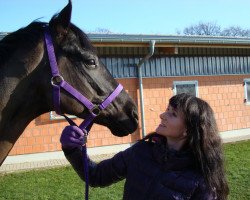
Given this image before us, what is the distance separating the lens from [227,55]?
485 inches

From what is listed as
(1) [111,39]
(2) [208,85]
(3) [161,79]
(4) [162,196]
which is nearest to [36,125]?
(1) [111,39]

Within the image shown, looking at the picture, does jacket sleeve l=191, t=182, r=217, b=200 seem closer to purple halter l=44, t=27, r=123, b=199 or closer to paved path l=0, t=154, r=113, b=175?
purple halter l=44, t=27, r=123, b=199

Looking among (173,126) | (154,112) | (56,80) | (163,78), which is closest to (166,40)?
(163,78)

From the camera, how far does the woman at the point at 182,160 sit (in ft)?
6.73

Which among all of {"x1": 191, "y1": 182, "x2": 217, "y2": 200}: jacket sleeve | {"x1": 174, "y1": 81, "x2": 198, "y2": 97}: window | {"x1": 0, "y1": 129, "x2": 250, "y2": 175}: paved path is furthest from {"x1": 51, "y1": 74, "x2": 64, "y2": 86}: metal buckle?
{"x1": 174, "y1": 81, "x2": 198, "y2": 97}: window

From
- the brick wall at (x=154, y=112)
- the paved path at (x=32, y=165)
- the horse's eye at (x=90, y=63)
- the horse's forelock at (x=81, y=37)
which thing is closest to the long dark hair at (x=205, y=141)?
the horse's eye at (x=90, y=63)

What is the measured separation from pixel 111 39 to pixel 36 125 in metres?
2.93

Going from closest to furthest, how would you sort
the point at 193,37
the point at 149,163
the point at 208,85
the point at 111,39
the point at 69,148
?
the point at 149,163 → the point at 69,148 → the point at 111,39 → the point at 193,37 → the point at 208,85

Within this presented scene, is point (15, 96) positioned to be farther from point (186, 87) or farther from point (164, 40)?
point (186, 87)

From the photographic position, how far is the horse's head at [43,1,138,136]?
7.77ft

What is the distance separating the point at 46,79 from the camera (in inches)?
90.6

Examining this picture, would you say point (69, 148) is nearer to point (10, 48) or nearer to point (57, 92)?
point (57, 92)

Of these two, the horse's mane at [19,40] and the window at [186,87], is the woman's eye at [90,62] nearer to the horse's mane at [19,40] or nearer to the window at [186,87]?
the horse's mane at [19,40]

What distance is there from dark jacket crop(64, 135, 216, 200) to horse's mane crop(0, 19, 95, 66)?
0.82 meters
